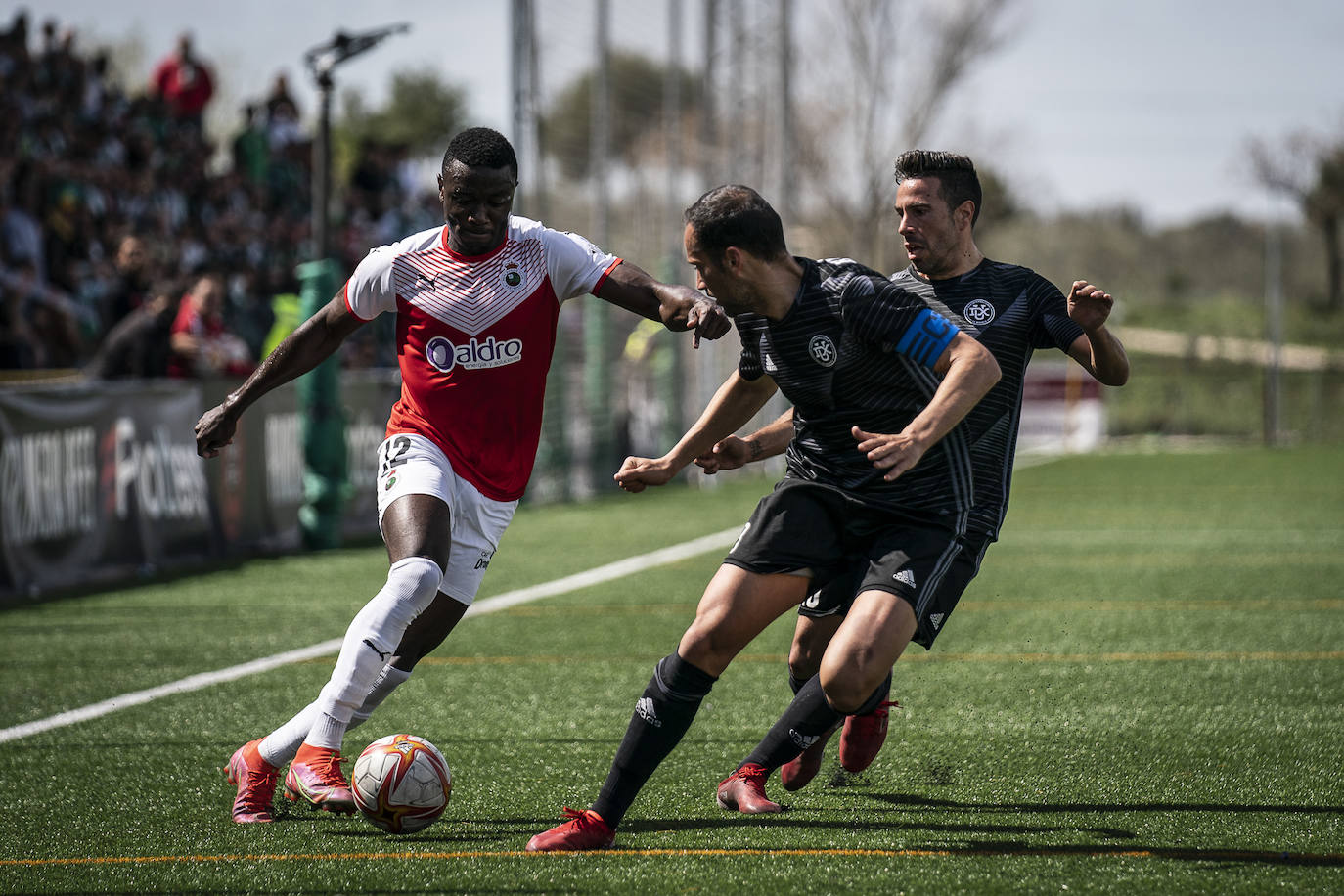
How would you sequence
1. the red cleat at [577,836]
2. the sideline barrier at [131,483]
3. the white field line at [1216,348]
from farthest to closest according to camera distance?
1. the white field line at [1216,348]
2. the sideline barrier at [131,483]
3. the red cleat at [577,836]

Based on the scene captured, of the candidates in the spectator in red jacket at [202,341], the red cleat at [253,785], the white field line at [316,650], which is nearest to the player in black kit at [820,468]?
the red cleat at [253,785]

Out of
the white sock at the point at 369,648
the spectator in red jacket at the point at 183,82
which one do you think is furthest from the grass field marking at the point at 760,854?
the spectator in red jacket at the point at 183,82

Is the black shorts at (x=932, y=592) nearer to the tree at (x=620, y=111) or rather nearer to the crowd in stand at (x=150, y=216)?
the crowd in stand at (x=150, y=216)

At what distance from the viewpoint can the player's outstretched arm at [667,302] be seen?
4.59 m

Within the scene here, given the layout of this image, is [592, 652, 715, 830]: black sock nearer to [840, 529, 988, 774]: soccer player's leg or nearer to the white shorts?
[840, 529, 988, 774]: soccer player's leg

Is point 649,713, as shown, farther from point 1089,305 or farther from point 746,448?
point 1089,305

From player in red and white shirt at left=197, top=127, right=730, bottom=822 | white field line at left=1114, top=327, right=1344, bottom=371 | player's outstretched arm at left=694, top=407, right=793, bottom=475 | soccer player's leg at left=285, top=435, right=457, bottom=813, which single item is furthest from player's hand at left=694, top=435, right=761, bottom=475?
white field line at left=1114, top=327, right=1344, bottom=371

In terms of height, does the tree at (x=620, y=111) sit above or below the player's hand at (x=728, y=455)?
above

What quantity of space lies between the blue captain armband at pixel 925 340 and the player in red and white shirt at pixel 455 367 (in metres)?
0.80

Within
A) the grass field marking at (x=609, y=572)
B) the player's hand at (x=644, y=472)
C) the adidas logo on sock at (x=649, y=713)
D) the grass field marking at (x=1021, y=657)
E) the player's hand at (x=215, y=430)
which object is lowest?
the grass field marking at (x=609, y=572)

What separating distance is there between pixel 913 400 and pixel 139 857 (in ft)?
8.64

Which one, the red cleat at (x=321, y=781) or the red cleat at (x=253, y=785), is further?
the red cleat at (x=253, y=785)

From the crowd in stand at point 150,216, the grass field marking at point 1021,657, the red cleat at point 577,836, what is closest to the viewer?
the red cleat at point 577,836

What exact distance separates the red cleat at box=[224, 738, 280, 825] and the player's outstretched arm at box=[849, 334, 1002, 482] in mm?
2191
